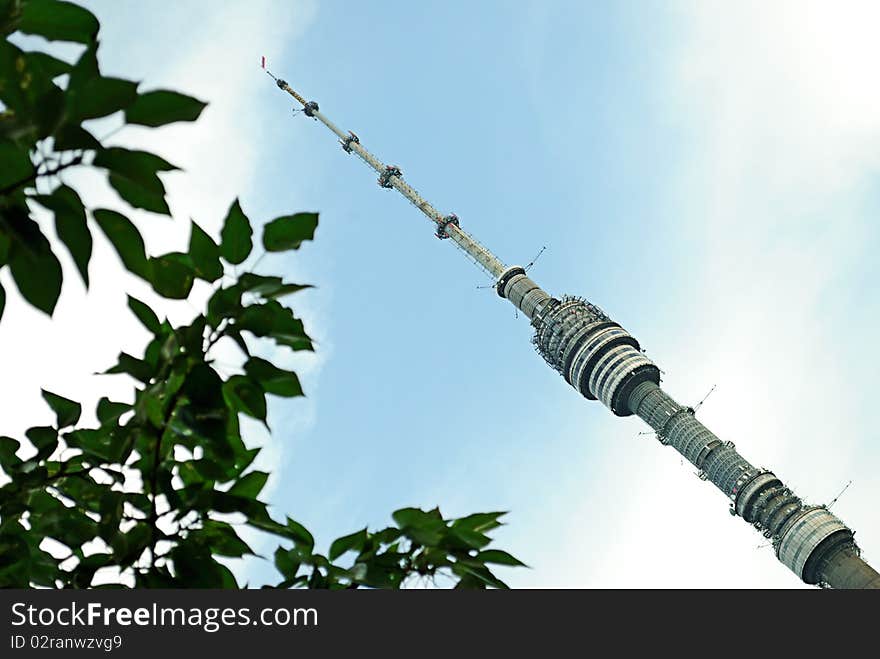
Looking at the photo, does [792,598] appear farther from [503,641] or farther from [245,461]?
[245,461]

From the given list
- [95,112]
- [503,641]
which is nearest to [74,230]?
[95,112]

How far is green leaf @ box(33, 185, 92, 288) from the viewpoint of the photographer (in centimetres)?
287

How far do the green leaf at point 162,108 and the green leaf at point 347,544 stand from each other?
243 centimetres

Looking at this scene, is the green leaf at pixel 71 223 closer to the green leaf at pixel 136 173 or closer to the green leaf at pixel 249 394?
the green leaf at pixel 136 173

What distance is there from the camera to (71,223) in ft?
9.50

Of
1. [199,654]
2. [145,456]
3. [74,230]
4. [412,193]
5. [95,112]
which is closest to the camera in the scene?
[95,112]

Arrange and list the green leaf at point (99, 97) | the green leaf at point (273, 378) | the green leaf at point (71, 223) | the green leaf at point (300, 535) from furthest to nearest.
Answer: the green leaf at point (300, 535)
the green leaf at point (273, 378)
the green leaf at point (71, 223)
the green leaf at point (99, 97)

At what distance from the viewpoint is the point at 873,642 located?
12.1 feet

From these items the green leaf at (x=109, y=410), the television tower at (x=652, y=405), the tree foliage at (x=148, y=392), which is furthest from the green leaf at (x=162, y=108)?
the television tower at (x=652, y=405)

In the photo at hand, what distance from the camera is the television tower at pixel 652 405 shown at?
100 meters

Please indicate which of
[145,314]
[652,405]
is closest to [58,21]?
[145,314]

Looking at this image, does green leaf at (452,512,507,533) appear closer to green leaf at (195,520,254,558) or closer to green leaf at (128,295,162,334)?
green leaf at (195,520,254,558)

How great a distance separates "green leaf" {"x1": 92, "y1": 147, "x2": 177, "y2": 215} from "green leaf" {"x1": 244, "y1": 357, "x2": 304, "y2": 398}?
988 millimetres

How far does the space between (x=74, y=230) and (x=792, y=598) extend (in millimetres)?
3567
